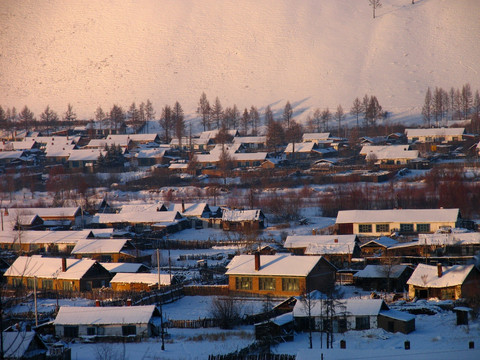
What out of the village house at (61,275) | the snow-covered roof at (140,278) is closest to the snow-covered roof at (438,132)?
the village house at (61,275)

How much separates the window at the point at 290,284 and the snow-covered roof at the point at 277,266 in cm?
28

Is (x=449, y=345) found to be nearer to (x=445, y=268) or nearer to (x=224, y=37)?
(x=445, y=268)

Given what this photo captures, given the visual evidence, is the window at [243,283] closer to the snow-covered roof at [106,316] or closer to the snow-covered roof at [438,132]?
the snow-covered roof at [106,316]

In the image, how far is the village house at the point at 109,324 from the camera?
20344 millimetres

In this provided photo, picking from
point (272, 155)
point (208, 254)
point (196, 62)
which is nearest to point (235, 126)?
point (272, 155)

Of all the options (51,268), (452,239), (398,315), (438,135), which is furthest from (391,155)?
(398,315)

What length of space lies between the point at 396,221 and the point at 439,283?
1144cm

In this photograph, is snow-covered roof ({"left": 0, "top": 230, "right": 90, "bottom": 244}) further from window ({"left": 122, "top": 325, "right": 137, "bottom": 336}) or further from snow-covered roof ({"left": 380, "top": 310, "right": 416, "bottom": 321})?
snow-covered roof ({"left": 380, "top": 310, "right": 416, "bottom": 321})

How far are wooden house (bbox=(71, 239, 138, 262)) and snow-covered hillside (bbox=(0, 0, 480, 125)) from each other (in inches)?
2060

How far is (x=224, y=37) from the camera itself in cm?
12938

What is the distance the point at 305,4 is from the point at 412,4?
74.3 feet

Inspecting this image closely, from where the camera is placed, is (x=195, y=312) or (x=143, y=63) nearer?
(x=195, y=312)

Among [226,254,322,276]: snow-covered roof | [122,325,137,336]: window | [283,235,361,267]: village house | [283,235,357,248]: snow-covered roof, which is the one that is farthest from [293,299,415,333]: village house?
[283,235,357,248]: snow-covered roof

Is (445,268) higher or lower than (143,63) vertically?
lower
